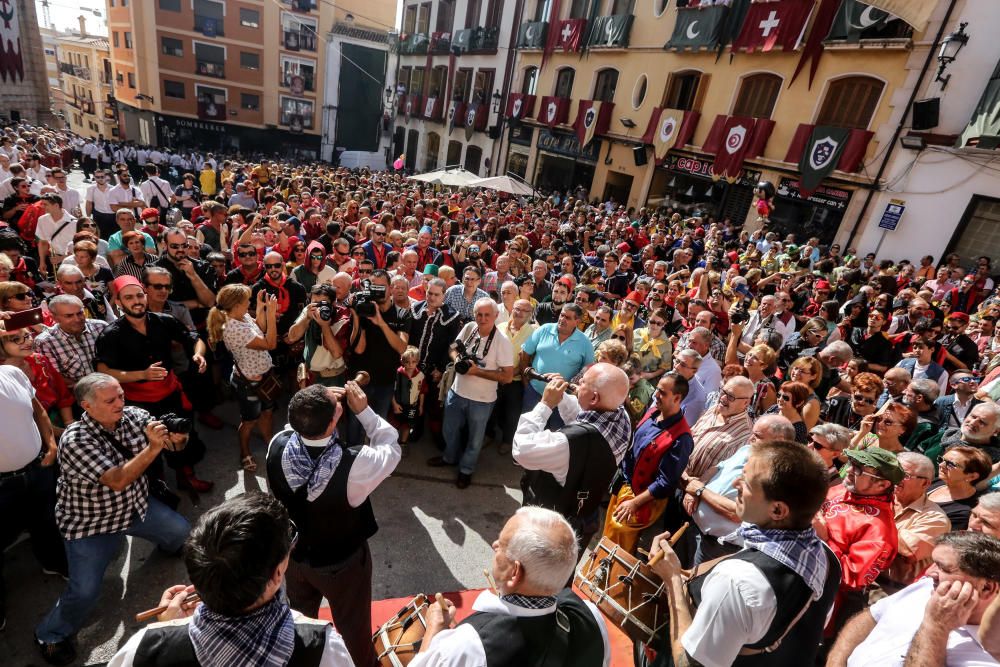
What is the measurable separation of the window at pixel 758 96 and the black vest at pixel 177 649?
54.2 feet

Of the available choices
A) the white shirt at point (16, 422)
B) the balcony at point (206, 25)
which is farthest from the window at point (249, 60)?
the white shirt at point (16, 422)

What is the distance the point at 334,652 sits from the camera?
5.12ft

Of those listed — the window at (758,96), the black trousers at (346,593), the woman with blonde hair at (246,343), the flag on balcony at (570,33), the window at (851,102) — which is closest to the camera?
the black trousers at (346,593)

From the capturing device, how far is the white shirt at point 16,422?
8.71 ft

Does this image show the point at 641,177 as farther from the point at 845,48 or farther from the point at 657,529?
the point at 657,529

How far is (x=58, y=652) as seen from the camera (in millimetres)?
2646

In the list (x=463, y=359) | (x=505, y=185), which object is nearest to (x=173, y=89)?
(x=505, y=185)

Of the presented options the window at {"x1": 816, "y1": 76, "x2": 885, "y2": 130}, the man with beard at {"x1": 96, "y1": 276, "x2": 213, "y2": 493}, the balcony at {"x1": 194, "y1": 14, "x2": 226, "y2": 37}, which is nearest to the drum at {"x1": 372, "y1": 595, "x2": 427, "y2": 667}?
the man with beard at {"x1": 96, "y1": 276, "x2": 213, "y2": 493}

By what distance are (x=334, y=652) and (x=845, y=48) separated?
15.8m

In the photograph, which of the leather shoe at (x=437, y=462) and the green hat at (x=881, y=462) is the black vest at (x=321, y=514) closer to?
the leather shoe at (x=437, y=462)

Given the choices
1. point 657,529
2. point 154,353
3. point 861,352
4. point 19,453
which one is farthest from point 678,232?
point 19,453

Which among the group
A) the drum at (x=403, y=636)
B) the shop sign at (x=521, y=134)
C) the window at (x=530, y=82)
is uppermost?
the window at (x=530, y=82)

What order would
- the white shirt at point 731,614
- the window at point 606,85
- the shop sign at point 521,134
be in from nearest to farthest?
the white shirt at point 731,614 < the window at point 606,85 < the shop sign at point 521,134

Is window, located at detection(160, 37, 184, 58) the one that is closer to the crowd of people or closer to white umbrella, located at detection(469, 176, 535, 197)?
white umbrella, located at detection(469, 176, 535, 197)
